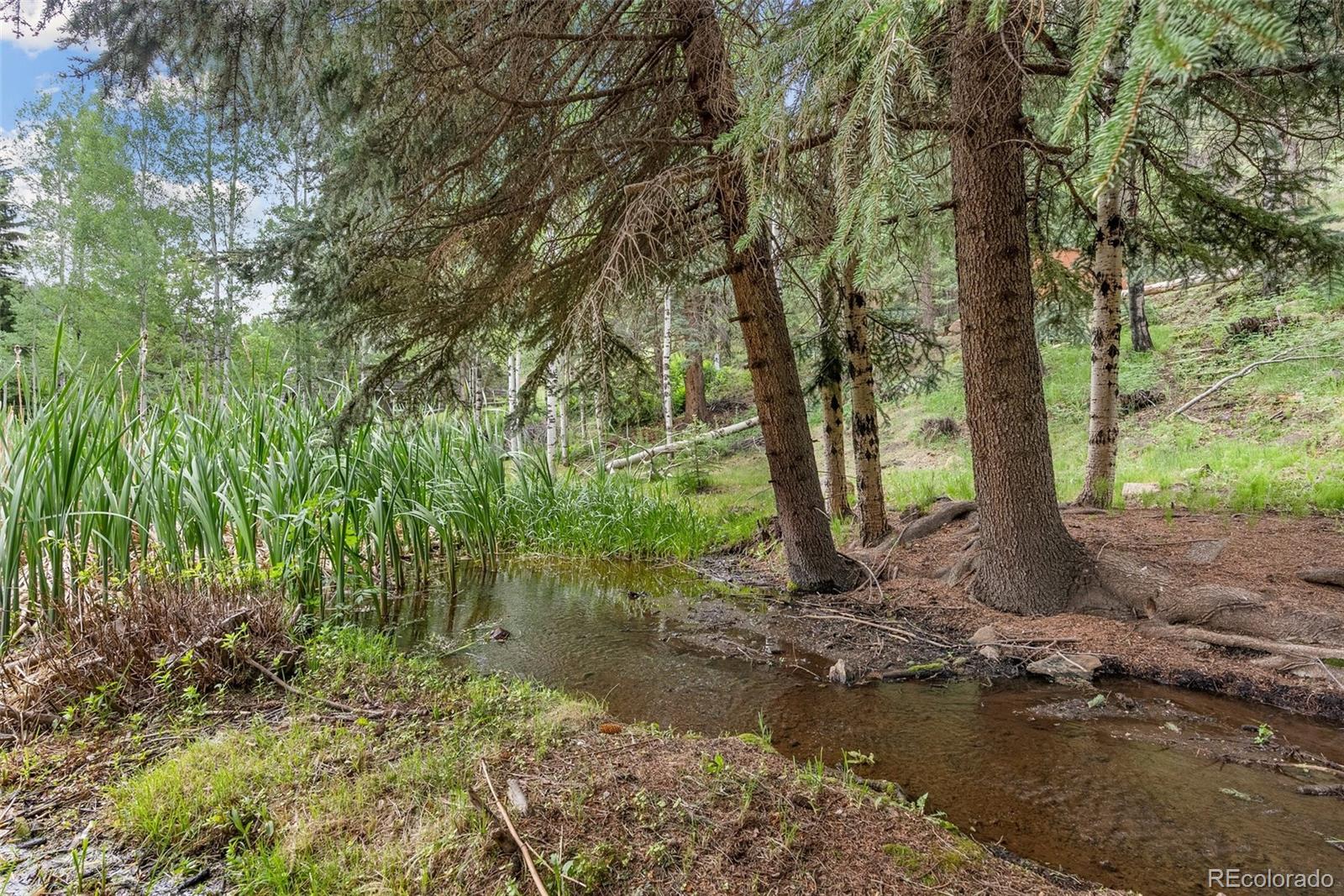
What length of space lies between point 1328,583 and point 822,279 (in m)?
3.63

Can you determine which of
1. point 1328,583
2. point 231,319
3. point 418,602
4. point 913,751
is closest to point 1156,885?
point 913,751

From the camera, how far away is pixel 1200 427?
8.91m

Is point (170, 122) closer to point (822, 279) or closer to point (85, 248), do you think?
point (85, 248)

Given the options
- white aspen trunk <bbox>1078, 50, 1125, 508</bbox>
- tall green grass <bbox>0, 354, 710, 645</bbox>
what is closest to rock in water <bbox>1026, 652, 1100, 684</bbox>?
white aspen trunk <bbox>1078, 50, 1125, 508</bbox>

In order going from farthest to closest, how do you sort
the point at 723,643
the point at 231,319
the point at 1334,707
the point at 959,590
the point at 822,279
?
the point at 231,319
the point at 822,279
the point at 959,590
the point at 723,643
the point at 1334,707

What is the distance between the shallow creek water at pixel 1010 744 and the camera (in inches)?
71.4

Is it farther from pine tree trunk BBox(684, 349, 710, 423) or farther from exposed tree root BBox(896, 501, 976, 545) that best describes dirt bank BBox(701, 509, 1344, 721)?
pine tree trunk BBox(684, 349, 710, 423)

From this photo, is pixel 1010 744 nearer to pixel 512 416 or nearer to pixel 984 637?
pixel 984 637

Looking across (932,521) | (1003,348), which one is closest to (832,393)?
(932,521)

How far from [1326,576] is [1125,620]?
118cm

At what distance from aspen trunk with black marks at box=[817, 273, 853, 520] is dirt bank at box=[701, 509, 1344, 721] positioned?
1142mm

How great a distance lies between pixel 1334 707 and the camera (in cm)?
265

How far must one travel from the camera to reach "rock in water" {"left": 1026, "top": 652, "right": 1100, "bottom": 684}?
3.09 m

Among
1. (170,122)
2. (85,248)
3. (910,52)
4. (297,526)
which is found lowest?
(297,526)
